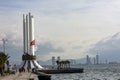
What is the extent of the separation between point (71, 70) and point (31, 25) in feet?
97.9

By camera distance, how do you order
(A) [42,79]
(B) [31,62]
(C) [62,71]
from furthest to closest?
(B) [31,62] < (C) [62,71] < (A) [42,79]

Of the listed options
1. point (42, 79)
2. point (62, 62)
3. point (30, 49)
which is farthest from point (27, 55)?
point (42, 79)

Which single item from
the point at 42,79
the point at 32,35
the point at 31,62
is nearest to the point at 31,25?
the point at 32,35

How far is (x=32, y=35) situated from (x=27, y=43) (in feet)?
21.9

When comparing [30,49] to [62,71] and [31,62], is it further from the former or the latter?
[62,71]

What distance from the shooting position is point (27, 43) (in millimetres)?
192000

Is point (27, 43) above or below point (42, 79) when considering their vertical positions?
above

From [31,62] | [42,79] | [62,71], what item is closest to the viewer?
[42,79]

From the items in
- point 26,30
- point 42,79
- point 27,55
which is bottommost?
point 42,79

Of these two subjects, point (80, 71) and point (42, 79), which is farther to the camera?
point (80, 71)

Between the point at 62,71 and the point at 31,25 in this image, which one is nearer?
the point at 62,71

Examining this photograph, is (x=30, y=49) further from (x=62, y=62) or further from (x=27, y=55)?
(x=62, y=62)

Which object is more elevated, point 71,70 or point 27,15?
point 27,15

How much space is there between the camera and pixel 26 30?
189375mm
